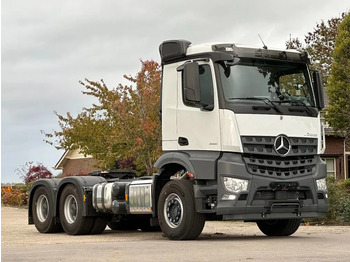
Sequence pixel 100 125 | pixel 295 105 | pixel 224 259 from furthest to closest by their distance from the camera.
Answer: pixel 100 125 < pixel 295 105 < pixel 224 259

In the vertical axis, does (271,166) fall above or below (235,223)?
above

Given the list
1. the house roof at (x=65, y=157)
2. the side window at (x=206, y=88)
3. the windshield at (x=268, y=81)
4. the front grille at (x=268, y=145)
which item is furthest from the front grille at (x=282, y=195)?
the house roof at (x=65, y=157)

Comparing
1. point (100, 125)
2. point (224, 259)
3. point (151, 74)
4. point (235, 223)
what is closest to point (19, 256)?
point (224, 259)

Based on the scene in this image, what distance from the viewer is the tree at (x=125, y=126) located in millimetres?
33750

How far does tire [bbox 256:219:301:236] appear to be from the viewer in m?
15.9

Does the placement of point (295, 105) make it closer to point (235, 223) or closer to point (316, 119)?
point (316, 119)

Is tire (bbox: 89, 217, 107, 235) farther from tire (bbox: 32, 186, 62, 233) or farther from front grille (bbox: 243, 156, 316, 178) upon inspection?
front grille (bbox: 243, 156, 316, 178)

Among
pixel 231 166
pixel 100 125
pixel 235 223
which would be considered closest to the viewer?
pixel 231 166

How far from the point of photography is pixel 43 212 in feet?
61.1

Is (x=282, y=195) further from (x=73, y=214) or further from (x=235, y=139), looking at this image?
(x=73, y=214)

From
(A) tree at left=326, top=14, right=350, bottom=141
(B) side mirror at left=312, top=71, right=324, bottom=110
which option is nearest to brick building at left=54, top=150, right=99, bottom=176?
(A) tree at left=326, top=14, right=350, bottom=141

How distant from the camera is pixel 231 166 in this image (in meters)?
13.7

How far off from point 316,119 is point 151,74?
70.1 ft

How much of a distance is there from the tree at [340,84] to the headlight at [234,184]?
78.2ft
